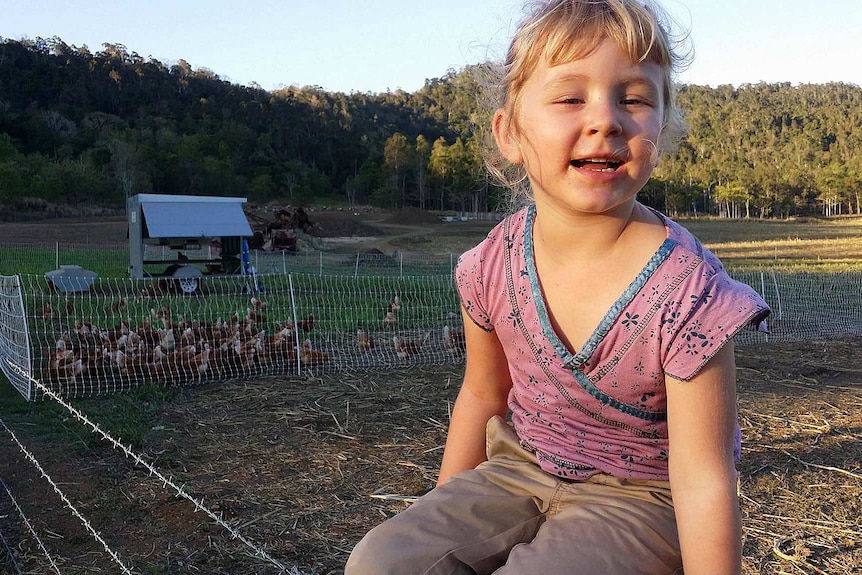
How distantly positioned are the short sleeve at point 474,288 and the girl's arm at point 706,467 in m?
0.44

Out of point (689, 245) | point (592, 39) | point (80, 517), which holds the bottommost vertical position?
point (80, 517)

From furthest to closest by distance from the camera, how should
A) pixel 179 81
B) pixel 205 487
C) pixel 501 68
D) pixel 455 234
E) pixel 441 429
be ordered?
pixel 179 81 < pixel 455 234 < pixel 441 429 < pixel 205 487 < pixel 501 68

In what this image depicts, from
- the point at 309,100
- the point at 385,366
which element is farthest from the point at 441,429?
the point at 309,100

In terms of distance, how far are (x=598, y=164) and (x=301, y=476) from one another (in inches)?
129

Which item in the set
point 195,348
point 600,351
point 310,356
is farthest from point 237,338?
point 600,351

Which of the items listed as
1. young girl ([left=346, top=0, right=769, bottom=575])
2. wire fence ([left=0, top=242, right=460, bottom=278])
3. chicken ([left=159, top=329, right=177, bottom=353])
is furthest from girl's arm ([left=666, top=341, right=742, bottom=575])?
wire fence ([left=0, top=242, right=460, bottom=278])

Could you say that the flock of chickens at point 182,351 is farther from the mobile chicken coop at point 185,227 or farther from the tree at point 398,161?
the tree at point 398,161

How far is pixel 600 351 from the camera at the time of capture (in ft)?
4.10

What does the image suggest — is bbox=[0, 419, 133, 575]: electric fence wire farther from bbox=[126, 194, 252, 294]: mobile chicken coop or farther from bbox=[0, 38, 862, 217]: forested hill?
bbox=[0, 38, 862, 217]: forested hill

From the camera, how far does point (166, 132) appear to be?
66.1 m

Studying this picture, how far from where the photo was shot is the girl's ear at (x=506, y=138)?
57.4 inches

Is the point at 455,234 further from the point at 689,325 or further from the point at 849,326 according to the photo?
the point at 689,325

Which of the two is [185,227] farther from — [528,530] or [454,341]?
[528,530]

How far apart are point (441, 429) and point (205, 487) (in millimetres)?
1658
